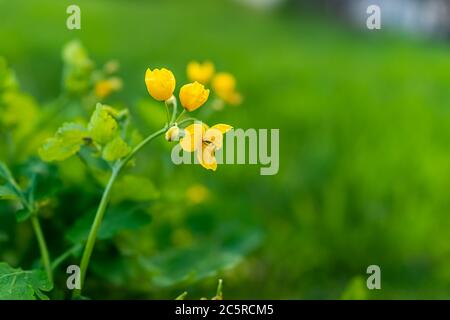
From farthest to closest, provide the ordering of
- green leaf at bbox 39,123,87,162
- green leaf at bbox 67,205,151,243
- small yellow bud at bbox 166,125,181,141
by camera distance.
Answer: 1. green leaf at bbox 67,205,151,243
2. green leaf at bbox 39,123,87,162
3. small yellow bud at bbox 166,125,181,141

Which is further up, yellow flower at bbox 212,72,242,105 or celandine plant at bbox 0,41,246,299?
yellow flower at bbox 212,72,242,105

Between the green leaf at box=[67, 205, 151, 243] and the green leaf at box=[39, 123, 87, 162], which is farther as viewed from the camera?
the green leaf at box=[67, 205, 151, 243]

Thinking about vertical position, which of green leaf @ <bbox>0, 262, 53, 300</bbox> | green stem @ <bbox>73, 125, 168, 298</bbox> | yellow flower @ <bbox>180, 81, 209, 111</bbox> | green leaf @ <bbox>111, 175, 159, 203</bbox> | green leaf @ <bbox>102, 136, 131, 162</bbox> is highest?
yellow flower @ <bbox>180, 81, 209, 111</bbox>

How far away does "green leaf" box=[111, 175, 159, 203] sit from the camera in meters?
1.08

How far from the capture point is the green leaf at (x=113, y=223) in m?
1.04

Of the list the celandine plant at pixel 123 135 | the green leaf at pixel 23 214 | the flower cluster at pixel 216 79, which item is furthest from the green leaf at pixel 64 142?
the flower cluster at pixel 216 79

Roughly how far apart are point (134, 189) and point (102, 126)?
187mm

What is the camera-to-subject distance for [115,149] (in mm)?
928

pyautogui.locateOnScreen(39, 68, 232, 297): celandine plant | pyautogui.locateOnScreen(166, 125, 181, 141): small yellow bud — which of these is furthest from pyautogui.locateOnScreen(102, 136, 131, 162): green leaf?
pyautogui.locateOnScreen(166, 125, 181, 141): small yellow bud

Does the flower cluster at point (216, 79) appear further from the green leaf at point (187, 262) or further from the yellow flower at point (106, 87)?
the green leaf at point (187, 262)

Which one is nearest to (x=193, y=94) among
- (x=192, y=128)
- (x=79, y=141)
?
(x=192, y=128)

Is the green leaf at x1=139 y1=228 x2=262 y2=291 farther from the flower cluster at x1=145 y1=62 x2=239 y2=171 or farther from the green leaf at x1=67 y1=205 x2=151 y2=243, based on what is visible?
the flower cluster at x1=145 y1=62 x2=239 y2=171
